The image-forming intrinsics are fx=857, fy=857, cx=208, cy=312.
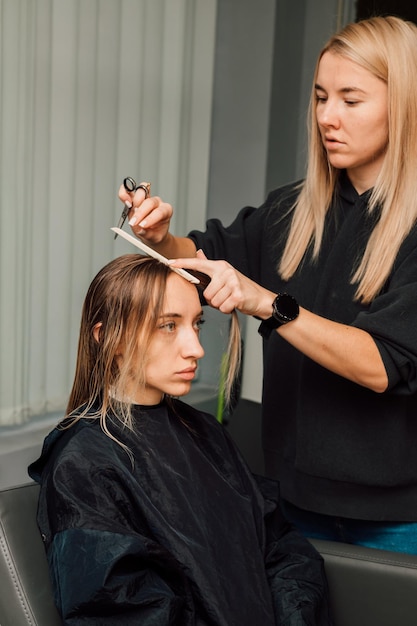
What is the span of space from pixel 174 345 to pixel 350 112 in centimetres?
55

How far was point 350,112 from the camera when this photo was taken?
1.62 meters

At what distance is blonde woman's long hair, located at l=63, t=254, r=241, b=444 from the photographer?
156cm

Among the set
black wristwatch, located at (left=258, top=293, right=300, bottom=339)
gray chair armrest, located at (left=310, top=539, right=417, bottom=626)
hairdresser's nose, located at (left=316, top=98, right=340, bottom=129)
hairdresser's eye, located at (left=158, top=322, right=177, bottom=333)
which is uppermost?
hairdresser's nose, located at (left=316, top=98, right=340, bottom=129)

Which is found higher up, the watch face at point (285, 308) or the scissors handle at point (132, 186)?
the scissors handle at point (132, 186)

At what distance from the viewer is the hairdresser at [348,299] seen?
5.02 ft

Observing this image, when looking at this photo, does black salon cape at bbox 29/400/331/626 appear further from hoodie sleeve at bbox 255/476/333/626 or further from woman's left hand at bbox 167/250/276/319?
woman's left hand at bbox 167/250/276/319

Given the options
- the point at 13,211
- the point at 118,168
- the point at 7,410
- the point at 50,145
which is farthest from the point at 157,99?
the point at 7,410

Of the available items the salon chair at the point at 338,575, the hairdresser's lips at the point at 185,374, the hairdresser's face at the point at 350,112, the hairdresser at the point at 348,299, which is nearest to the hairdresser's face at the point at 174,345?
the hairdresser's lips at the point at 185,374

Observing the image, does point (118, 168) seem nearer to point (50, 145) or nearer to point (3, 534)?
point (50, 145)

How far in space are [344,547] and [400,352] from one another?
0.47m

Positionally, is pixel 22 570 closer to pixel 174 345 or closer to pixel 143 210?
pixel 174 345

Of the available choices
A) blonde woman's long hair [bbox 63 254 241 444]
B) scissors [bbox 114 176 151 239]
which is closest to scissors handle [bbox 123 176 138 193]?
scissors [bbox 114 176 151 239]

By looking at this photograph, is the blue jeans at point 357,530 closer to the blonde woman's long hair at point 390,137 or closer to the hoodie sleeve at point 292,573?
the hoodie sleeve at point 292,573

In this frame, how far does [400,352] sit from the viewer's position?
1553 mm
